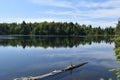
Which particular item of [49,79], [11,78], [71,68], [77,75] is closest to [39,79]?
[49,79]

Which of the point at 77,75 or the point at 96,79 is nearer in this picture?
the point at 96,79

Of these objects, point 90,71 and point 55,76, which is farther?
point 90,71

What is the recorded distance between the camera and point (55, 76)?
40281 millimetres

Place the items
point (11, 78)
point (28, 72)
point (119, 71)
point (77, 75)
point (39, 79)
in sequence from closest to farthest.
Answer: point (119, 71)
point (39, 79)
point (11, 78)
point (77, 75)
point (28, 72)

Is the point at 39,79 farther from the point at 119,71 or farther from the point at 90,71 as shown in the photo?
the point at 119,71

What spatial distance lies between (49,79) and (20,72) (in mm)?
9111

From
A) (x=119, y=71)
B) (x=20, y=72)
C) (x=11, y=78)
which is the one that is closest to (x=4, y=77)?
(x=11, y=78)

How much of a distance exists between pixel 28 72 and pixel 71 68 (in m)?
7.94

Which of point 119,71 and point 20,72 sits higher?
point 119,71

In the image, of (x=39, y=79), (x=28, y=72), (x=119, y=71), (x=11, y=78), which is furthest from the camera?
(x=28, y=72)

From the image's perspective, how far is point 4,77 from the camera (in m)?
39.8

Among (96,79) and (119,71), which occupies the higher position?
(119,71)

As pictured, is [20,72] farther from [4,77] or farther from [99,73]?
[99,73]

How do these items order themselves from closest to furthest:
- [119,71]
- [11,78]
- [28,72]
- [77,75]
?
[119,71] → [11,78] → [77,75] → [28,72]
